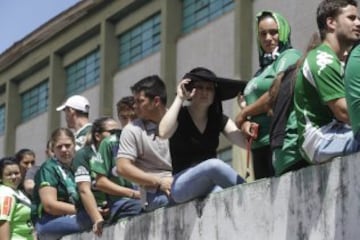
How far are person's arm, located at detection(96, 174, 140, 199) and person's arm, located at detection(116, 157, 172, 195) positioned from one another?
0.59 m

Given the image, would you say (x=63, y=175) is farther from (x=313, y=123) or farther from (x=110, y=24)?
(x=110, y=24)

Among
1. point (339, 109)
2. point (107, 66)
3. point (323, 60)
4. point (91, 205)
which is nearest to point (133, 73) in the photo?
point (107, 66)

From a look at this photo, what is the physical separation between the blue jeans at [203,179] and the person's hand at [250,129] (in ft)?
0.94

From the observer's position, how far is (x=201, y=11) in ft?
86.7

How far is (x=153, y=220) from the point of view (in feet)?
37.4

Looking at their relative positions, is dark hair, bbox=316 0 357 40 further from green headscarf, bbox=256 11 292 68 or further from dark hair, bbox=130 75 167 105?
dark hair, bbox=130 75 167 105

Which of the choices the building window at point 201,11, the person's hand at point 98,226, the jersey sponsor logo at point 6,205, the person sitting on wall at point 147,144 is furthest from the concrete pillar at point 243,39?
the person sitting on wall at point 147,144

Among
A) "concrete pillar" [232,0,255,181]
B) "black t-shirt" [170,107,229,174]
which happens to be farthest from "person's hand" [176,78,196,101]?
"concrete pillar" [232,0,255,181]

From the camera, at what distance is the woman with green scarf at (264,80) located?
10711 millimetres

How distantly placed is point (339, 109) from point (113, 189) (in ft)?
11.1

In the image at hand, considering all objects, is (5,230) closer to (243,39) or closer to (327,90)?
(327,90)

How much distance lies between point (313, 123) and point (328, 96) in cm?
30

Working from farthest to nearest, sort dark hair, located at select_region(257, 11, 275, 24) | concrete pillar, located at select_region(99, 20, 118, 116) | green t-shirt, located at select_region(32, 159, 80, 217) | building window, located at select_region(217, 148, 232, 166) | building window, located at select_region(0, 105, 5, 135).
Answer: building window, located at select_region(0, 105, 5, 135), concrete pillar, located at select_region(99, 20, 118, 116), building window, located at select_region(217, 148, 232, 166), green t-shirt, located at select_region(32, 159, 80, 217), dark hair, located at select_region(257, 11, 275, 24)

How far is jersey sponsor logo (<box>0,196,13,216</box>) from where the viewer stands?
12734 mm
